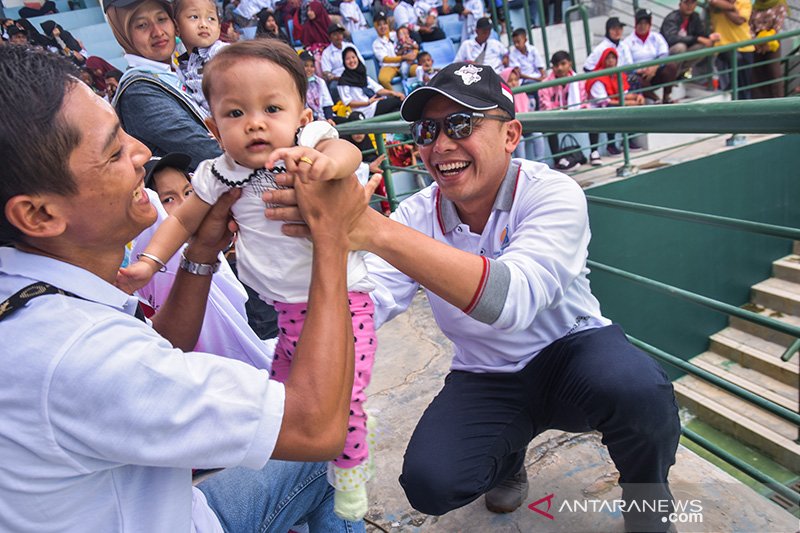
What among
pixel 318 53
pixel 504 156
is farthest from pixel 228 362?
pixel 318 53

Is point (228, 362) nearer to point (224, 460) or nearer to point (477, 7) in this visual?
point (224, 460)

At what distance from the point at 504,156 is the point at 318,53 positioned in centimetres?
746

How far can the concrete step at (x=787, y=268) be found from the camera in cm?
709

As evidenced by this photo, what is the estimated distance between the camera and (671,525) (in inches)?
62.6

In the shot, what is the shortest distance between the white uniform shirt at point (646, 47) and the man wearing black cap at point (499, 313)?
7805 mm

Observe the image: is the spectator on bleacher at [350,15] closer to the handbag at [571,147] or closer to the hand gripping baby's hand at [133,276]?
the handbag at [571,147]

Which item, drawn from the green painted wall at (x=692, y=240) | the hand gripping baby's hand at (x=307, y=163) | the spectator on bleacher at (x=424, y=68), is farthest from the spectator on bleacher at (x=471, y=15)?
the hand gripping baby's hand at (x=307, y=163)

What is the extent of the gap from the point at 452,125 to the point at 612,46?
7.73 meters

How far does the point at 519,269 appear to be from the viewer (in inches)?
58.7

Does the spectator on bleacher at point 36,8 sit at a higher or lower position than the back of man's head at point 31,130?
higher

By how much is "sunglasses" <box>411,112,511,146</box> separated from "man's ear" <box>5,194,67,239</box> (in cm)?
113

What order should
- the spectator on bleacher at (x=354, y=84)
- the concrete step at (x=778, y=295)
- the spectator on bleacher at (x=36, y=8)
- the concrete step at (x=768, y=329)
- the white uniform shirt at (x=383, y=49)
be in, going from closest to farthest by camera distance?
the concrete step at (x=768, y=329)
the concrete step at (x=778, y=295)
the spectator on bleacher at (x=354, y=84)
the white uniform shirt at (x=383, y=49)
the spectator on bleacher at (x=36, y=8)

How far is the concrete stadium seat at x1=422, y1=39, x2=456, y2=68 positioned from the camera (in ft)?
33.1

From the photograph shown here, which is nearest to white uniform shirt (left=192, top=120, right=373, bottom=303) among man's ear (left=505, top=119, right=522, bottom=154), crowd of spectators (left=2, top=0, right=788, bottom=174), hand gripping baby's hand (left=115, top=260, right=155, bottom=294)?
hand gripping baby's hand (left=115, top=260, right=155, bottom=294)
